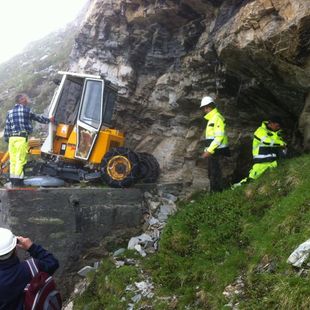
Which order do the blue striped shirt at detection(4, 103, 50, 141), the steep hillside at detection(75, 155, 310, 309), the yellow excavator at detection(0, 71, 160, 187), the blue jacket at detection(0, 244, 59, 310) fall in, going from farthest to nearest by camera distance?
the yellow excavator at detection(0, 71, 160, 187)
the blue striped shirt at detection(4, 103, 50, 141)
the steep hillside at detection(75, 155, 310, 309)
the blue jacket at detection(0, 244, 59, 310)

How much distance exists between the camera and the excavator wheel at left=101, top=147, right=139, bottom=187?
9734mm

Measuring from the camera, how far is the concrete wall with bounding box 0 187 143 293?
8656 mm

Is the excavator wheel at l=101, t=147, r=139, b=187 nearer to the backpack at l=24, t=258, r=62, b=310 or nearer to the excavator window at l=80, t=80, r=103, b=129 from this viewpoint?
the excavator window at l=80, t=80, r=103, b=129

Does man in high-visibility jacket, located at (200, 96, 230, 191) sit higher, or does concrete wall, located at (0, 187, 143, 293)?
man in high-visibility jacket, located at (200, 96, 230, 191)

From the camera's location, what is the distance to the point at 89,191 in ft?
Answer: 30.3

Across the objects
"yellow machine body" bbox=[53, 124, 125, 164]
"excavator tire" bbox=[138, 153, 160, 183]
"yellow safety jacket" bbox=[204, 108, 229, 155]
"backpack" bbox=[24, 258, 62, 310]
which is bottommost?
"excavator tire" bbox=[138, 153, 160, 183]

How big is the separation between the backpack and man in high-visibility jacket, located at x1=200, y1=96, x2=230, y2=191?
4923 mm

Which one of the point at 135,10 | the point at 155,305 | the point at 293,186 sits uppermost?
the point at 135,10

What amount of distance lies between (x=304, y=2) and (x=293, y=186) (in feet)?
8.86

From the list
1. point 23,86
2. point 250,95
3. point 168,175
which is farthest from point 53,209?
point 23,86

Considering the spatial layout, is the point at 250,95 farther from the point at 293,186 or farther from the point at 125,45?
the point at 125,45

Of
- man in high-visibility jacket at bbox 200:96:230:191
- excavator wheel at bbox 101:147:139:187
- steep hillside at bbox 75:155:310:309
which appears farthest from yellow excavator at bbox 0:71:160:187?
steep hillside at bbox 75:155:310:309

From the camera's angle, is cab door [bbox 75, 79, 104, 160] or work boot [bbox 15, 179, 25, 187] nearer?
work boot [bbox 15, 179, 25, 187]

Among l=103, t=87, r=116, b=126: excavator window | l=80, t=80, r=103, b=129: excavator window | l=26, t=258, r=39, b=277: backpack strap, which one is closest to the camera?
l=26, t=258, r=39, b=277: backpack strap
